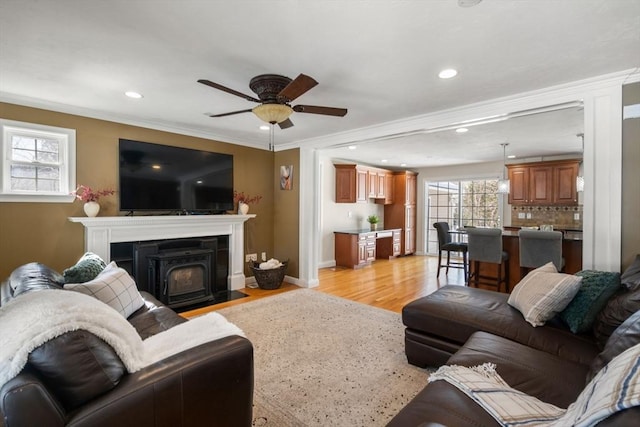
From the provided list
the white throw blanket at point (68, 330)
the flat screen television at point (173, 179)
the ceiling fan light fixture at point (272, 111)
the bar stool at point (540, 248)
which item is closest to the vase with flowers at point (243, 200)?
the flat screen television at point (173, 179)

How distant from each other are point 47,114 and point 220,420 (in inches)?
143

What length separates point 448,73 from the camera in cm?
241

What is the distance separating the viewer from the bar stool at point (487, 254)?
4234 mm

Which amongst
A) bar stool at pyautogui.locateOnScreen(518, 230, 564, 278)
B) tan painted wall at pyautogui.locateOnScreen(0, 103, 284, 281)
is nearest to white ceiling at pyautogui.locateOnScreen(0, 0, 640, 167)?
tan painted wall at pyautogui.locateOnScreen(0, 103, 284, 281)

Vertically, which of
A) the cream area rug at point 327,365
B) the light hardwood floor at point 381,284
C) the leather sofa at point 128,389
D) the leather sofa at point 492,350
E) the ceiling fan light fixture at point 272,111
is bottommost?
the cream area rug at point 327,365

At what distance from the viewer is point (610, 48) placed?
203cm

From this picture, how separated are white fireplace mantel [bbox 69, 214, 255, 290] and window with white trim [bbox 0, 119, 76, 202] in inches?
16.3

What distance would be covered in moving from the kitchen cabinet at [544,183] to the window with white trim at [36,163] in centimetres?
739

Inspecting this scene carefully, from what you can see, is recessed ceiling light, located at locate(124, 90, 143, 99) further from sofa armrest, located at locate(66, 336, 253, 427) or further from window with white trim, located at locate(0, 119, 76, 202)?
sofa armrest, located at locate(66, 336, 253, 427)

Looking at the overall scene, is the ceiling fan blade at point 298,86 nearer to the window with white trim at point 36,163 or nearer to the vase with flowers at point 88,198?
the vase with flowers at point 88,198

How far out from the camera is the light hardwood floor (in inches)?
163

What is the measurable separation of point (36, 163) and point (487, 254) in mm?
5634

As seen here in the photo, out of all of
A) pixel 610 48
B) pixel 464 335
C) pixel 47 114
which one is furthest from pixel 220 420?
pixel 47 114

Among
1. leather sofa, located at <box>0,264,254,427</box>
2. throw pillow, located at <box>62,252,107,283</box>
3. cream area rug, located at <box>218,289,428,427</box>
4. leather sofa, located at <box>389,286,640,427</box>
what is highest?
throw pillow, located at <box>62,252,107,283</box>
